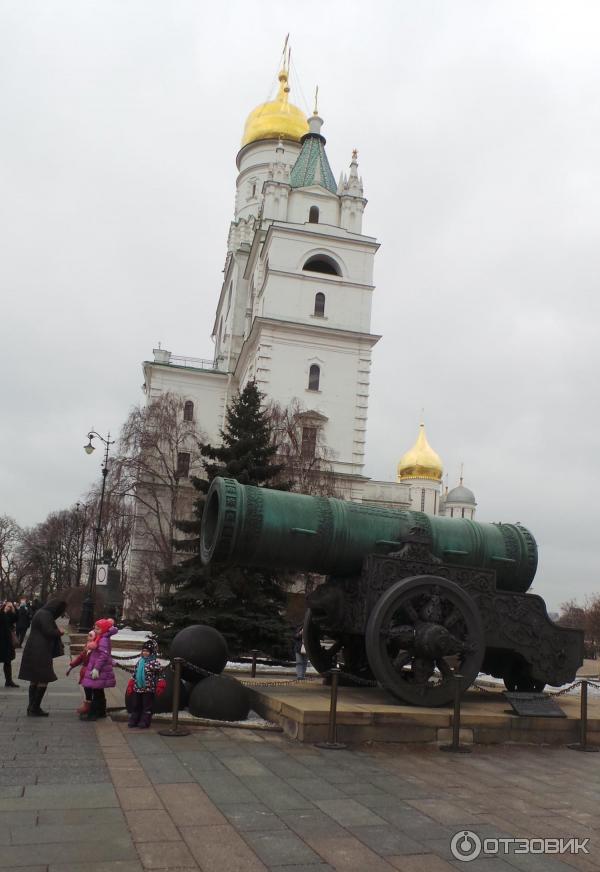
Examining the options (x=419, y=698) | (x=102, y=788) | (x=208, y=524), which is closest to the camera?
(x=102, y=788)

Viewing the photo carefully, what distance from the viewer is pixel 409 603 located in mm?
8336

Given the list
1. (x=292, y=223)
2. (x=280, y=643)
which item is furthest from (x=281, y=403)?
(x=280, y=643)

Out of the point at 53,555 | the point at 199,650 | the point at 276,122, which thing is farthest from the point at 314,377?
the point at 53,555

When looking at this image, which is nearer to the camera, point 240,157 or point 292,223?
point 292,223

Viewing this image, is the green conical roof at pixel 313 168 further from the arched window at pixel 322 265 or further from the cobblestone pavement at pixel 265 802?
the cobblestone pavement at pixel 265 802

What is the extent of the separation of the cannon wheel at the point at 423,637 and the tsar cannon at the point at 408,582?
11 mm

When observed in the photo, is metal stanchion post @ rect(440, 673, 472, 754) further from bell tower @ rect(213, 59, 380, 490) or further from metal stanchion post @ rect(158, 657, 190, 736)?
bell tower @ rect(213, 59, 380, 490)

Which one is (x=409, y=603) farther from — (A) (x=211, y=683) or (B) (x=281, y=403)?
(B) (x=281, y=403)

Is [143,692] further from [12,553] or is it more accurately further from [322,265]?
[12,553]

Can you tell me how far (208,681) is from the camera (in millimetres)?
8516

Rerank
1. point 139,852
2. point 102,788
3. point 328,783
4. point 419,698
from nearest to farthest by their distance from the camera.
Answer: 1. point 139,852
2. point 102,788
3. point 328,783
4. point 419,698

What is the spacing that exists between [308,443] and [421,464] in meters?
41.0

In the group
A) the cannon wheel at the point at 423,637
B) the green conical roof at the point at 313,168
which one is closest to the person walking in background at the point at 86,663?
the cannon wheel at the point at 423,637

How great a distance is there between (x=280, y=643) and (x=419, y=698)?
8.29m
